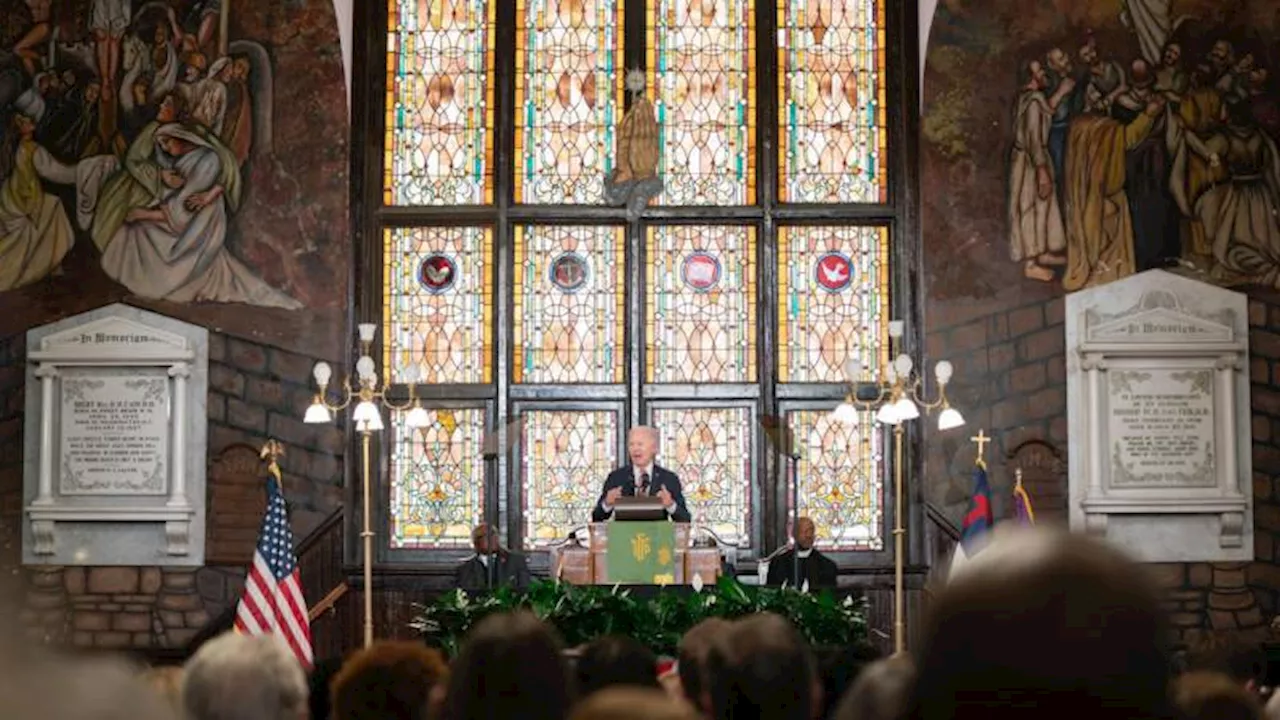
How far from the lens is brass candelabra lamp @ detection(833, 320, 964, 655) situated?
13172 millimetres

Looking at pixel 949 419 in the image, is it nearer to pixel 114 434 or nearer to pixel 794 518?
pixel 794 518

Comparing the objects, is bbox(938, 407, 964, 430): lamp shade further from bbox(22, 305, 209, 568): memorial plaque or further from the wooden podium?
bbox(22, 305, 209, 568): memorial plaque

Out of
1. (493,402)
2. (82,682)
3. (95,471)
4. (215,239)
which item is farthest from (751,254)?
(82,682)

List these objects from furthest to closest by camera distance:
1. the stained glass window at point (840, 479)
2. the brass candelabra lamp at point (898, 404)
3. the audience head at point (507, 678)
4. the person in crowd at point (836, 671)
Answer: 1. the stained glass window at point (840, 479)
2. the brass candelabra lamp at point (898, 404)
3. the person in crowd at point (836, 671)
4. the audience head at point (507, 678)

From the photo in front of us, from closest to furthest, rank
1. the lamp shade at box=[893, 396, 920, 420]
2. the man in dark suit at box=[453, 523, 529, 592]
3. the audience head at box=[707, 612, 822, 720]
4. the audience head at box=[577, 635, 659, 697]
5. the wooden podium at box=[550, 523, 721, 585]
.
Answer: the audience head at box=[707, 612, 822, 720] → the audience head at box=[577, 635, 659, 697] → the wooden podium at box=[550, 523, 721, 585] → the lamp shade at box=[893, 396, 920, 420] → the man in dark suit at box=[453, 523, 529, 592]

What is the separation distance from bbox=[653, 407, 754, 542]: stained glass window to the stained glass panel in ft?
2.05

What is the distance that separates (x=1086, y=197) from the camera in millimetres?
15570

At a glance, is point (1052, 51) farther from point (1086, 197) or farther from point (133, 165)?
point (133, 165)

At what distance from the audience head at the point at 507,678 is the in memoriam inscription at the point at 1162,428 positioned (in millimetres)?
12601

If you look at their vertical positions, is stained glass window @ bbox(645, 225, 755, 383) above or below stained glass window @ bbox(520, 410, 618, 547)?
above

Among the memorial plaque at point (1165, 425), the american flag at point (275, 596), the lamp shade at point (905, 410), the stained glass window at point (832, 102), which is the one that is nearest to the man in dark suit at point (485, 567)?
the american flag at point (275, 596)

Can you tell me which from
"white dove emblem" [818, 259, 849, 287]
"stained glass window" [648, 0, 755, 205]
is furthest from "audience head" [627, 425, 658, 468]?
"stained glass window" [648, 0, 755, 205]

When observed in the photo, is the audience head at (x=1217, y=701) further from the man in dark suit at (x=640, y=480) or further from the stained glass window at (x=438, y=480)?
the stained glass window at (x=438, y=480)

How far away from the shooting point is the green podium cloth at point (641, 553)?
11125 millimetres
